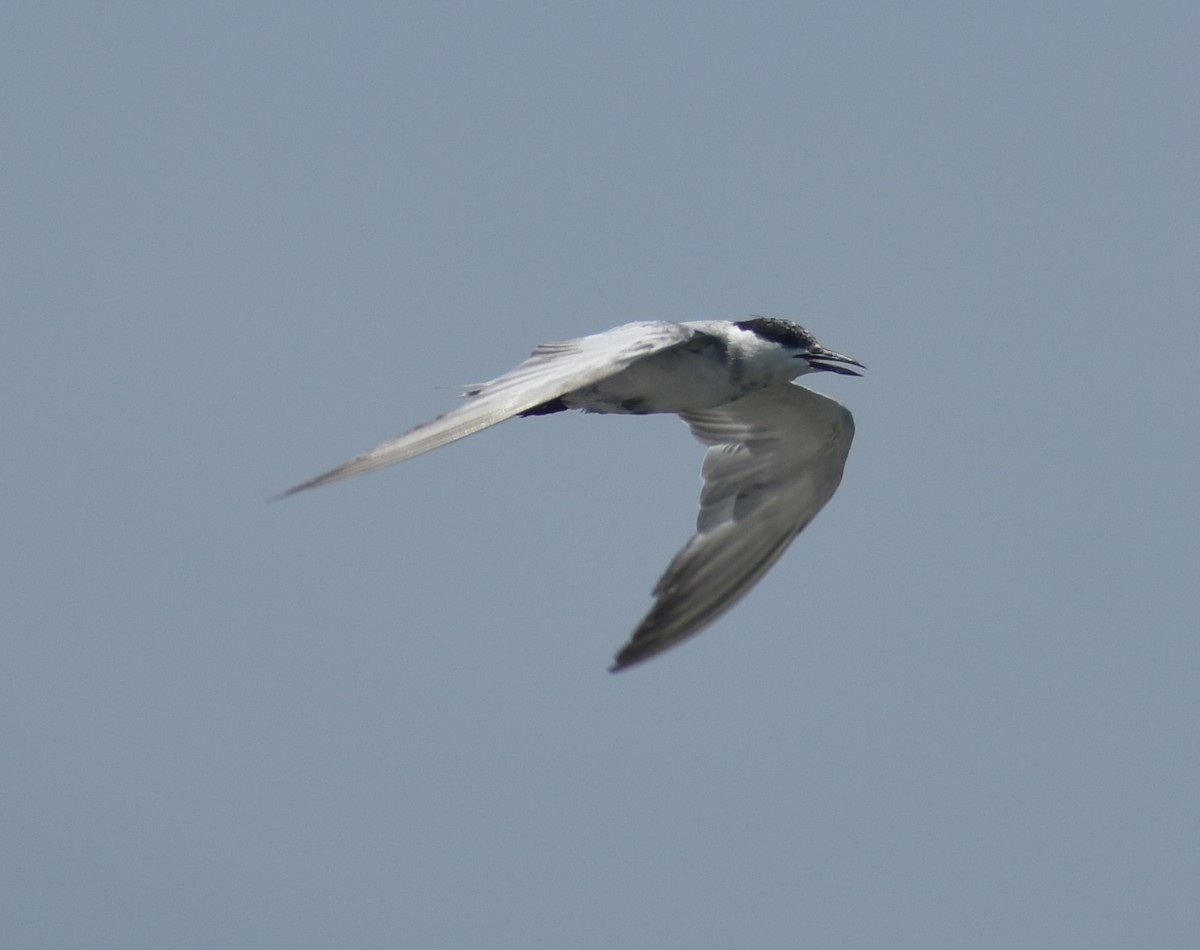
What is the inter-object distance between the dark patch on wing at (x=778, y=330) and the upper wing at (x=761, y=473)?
117 cm

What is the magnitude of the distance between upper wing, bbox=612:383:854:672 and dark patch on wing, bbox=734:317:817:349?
1.17 metres

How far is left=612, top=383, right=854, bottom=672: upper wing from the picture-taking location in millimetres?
16203

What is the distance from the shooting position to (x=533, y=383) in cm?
1320

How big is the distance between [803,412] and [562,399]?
10.4 ft

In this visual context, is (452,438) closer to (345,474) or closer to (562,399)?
(345,474)

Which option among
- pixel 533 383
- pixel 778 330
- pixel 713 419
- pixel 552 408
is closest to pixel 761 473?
pixel 713 419

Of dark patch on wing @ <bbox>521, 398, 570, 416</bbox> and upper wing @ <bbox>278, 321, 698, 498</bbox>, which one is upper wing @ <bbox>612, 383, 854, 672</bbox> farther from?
upper wing @ <bbox>278, 321, 698, 498</bbox>

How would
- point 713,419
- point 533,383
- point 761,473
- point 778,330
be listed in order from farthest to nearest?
point 713,419, point 761,473, point 778,330, point 533,383

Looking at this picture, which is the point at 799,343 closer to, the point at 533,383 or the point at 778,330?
the point at 778,330

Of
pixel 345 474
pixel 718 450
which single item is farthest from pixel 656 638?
pixel 345 474

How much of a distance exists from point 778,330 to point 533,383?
9.44 ft

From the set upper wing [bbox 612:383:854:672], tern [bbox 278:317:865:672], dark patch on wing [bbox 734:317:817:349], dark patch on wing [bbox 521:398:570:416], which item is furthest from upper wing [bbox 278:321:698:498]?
upper wing [bbox 612:383:854:672]

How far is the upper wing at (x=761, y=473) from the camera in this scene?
53.2 ft

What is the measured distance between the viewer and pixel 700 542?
53.2ft
